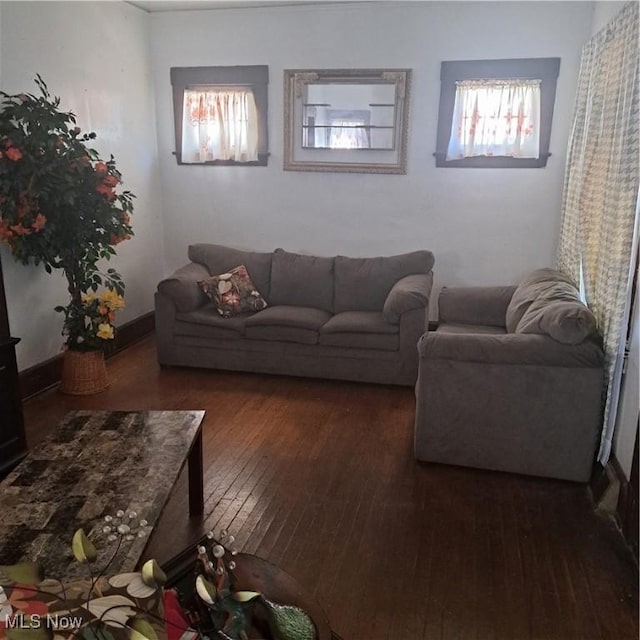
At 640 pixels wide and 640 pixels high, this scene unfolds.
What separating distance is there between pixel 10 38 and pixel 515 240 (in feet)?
12.7

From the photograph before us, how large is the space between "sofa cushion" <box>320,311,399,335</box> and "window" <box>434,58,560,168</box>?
1626 millimetres

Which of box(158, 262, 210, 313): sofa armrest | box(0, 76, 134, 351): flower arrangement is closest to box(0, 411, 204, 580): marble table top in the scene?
box(0, 76, 134, 351): flower arrangement

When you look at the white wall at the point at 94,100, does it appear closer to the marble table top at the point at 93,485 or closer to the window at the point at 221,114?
the window at the point at 221,114

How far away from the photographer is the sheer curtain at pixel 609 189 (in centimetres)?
264

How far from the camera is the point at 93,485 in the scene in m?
2.07

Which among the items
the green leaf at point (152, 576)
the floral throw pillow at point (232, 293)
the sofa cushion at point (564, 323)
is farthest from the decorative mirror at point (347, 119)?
the green leaf at point (152, 576)

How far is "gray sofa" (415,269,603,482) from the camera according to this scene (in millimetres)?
2785

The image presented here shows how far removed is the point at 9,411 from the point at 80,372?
0.99 metres

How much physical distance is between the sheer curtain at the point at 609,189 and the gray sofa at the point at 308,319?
114 cm

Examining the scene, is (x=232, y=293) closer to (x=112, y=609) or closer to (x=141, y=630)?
(x=112, y=609)

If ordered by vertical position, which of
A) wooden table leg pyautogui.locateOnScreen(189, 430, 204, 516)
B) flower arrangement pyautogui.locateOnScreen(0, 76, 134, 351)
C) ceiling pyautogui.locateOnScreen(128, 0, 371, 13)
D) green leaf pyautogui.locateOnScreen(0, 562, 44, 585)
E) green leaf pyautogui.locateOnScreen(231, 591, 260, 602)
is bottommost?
wooden table leg pyautogui.locateOnScreen(189, 430, 204, 516)

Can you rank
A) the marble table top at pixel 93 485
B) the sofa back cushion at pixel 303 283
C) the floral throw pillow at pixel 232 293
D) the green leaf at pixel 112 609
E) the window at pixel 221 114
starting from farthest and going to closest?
the window at pixel 221 114, the sofa back cushion at pixel 303 283, the floral throw pillow at pixel 232 293, the marble table top at pixel 93 485, the green leaf at pixel 112 609

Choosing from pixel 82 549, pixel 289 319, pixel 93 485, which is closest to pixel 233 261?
pixel 289 319

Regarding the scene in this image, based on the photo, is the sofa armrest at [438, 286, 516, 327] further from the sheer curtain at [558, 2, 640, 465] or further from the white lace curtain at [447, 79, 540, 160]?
the white lace curtain at [447, 79, 540, 160]
